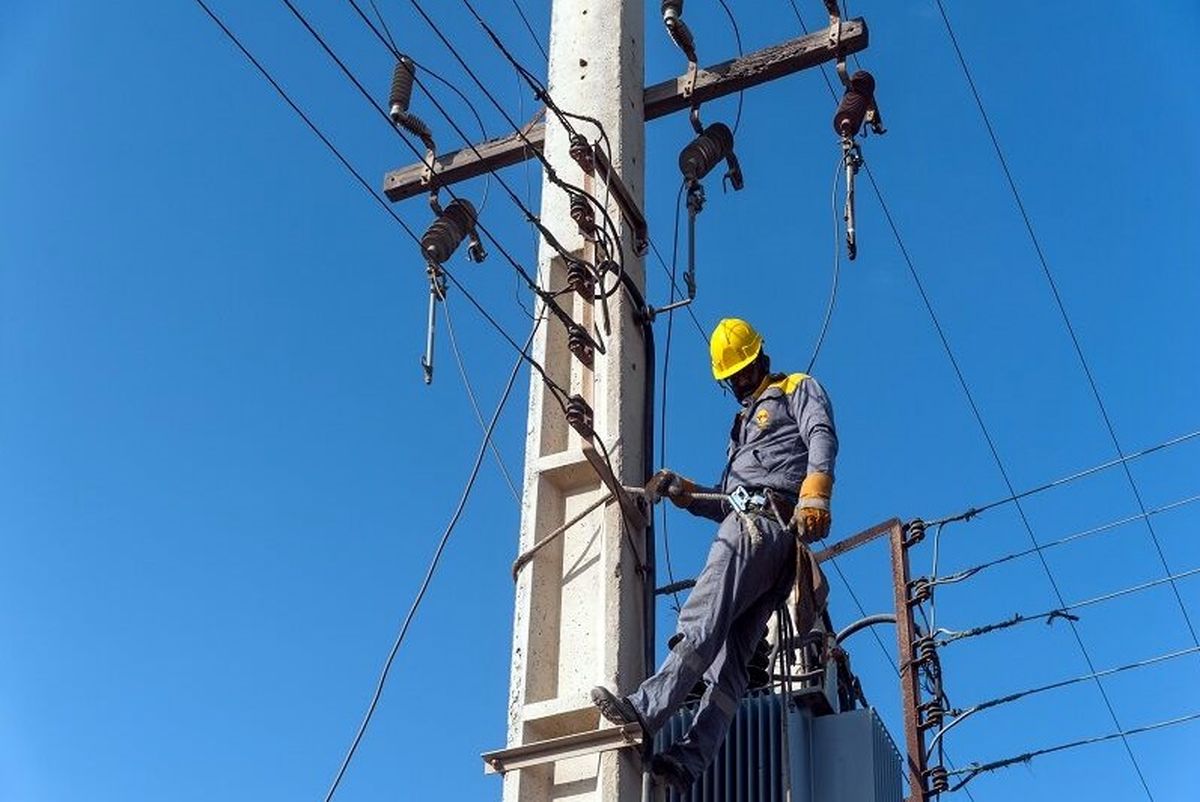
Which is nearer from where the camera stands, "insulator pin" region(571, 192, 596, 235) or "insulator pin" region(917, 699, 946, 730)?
"insulator pin" region(571, 192, 596, 235)

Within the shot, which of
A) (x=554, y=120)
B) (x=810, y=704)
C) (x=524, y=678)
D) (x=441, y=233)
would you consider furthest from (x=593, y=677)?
(x=810, y=704)

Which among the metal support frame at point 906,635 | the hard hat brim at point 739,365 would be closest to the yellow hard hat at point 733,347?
the hard hat brim at point 739,365

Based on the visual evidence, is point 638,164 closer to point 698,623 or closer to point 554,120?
point 554,120

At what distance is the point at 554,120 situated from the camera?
680cm

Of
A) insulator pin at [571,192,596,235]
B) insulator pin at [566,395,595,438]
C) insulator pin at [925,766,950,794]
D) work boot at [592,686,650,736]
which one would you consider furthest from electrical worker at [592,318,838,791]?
insulator pin at [925,766,950,794]

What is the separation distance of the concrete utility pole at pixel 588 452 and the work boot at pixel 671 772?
0.27 ft

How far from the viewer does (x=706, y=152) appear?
7.13 m

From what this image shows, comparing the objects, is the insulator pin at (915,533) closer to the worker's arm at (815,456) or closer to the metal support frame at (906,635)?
the metal support frame at (906,635)

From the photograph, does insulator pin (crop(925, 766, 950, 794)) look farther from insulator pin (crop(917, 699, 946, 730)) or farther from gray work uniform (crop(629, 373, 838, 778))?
gray work uniform (crop(629, 373, 838, 778))

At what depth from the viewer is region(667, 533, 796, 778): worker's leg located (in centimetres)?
561

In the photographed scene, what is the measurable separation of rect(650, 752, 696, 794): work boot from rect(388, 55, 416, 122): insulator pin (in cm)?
290

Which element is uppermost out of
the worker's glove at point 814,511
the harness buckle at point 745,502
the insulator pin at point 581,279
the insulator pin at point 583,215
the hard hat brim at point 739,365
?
the insulator pin at point 583,215

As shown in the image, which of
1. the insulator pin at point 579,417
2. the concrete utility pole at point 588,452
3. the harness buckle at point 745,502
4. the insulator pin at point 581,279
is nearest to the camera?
the concrete utility pole at point 588,452

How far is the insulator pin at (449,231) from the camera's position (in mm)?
6566
